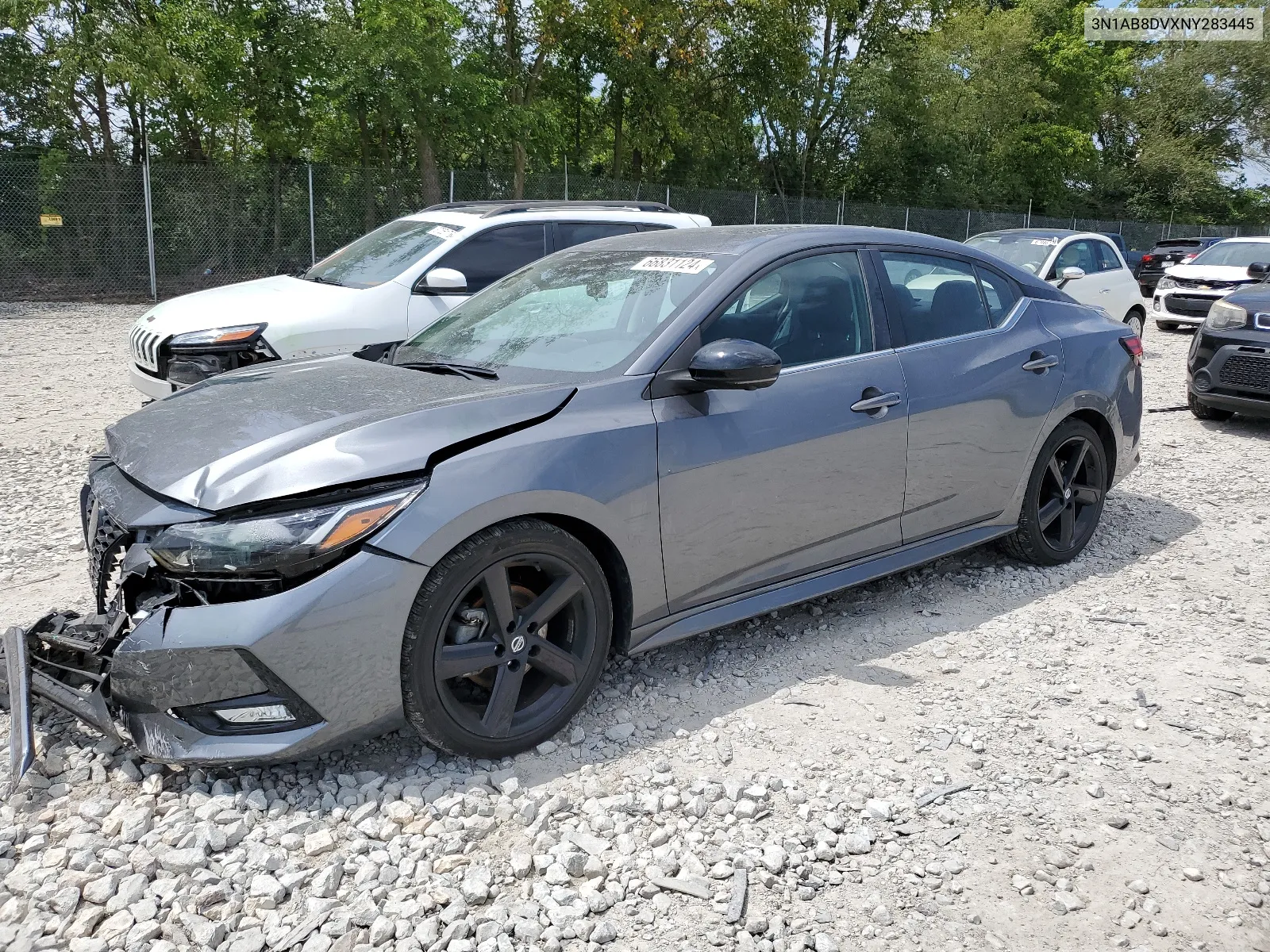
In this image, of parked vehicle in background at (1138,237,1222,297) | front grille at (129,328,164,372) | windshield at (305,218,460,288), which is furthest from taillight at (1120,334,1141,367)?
parked vehicle in background at (1138,237,1222,297)

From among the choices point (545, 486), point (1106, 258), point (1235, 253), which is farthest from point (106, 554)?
point (1235, 253)

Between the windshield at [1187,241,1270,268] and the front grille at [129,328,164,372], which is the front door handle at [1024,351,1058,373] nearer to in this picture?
the front grille at [129,328,164,372]

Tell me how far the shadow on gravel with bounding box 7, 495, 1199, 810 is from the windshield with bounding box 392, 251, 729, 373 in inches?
47.9

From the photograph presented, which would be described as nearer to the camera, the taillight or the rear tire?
the taillight

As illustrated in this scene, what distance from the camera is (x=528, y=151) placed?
22.4 metres

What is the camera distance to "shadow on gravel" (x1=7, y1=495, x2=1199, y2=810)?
3285 mm

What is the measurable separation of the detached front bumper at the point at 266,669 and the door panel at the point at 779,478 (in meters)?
1.02

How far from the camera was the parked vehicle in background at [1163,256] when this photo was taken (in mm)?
24844

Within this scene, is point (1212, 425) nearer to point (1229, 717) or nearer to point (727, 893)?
point (1229, 717)

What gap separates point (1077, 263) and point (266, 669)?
11.6 metres

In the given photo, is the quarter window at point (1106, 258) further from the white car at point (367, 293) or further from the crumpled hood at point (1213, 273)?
the white car at point (367, 293)

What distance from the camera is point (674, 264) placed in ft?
13.1

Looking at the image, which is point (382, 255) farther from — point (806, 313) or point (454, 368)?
point (806, 313)

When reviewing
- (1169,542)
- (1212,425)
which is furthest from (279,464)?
(1212,425)
